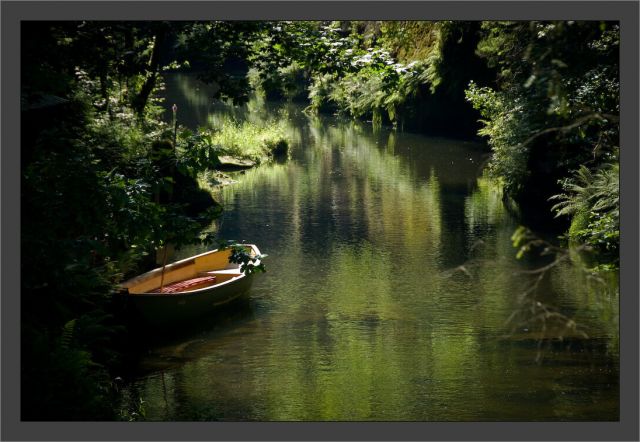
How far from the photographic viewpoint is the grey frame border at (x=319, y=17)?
6086 mm

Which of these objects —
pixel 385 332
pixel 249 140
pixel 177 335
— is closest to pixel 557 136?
pixel 385 332

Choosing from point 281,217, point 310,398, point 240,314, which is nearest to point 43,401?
point 310,398

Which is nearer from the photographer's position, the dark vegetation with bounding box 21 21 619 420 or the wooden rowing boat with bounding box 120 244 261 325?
the dark vegetation with bounding box 21 21 619 420

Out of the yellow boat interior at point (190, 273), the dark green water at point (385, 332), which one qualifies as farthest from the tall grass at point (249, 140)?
the yellow boat interior at point (190, 273)

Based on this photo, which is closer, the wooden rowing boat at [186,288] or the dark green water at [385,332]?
the dark green water at [385,332]

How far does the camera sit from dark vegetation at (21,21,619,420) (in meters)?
6.94

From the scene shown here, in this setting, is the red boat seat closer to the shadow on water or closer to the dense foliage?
the shadow on water

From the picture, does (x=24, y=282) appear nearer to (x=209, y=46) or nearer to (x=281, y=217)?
(x=209, y=46)

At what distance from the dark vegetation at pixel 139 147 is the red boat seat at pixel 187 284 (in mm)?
509

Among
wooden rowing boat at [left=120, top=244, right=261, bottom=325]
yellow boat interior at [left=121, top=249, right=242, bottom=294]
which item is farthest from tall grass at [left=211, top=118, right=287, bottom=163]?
wooden rowing boat at [left=120, top=244, right=261, bottom=325]

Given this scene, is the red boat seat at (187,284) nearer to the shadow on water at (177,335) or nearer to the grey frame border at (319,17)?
the shadow on water at (177,335)

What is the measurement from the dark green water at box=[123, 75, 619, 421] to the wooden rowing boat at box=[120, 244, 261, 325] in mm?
261

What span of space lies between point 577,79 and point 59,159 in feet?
22.1

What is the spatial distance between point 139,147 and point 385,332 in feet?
20.3
